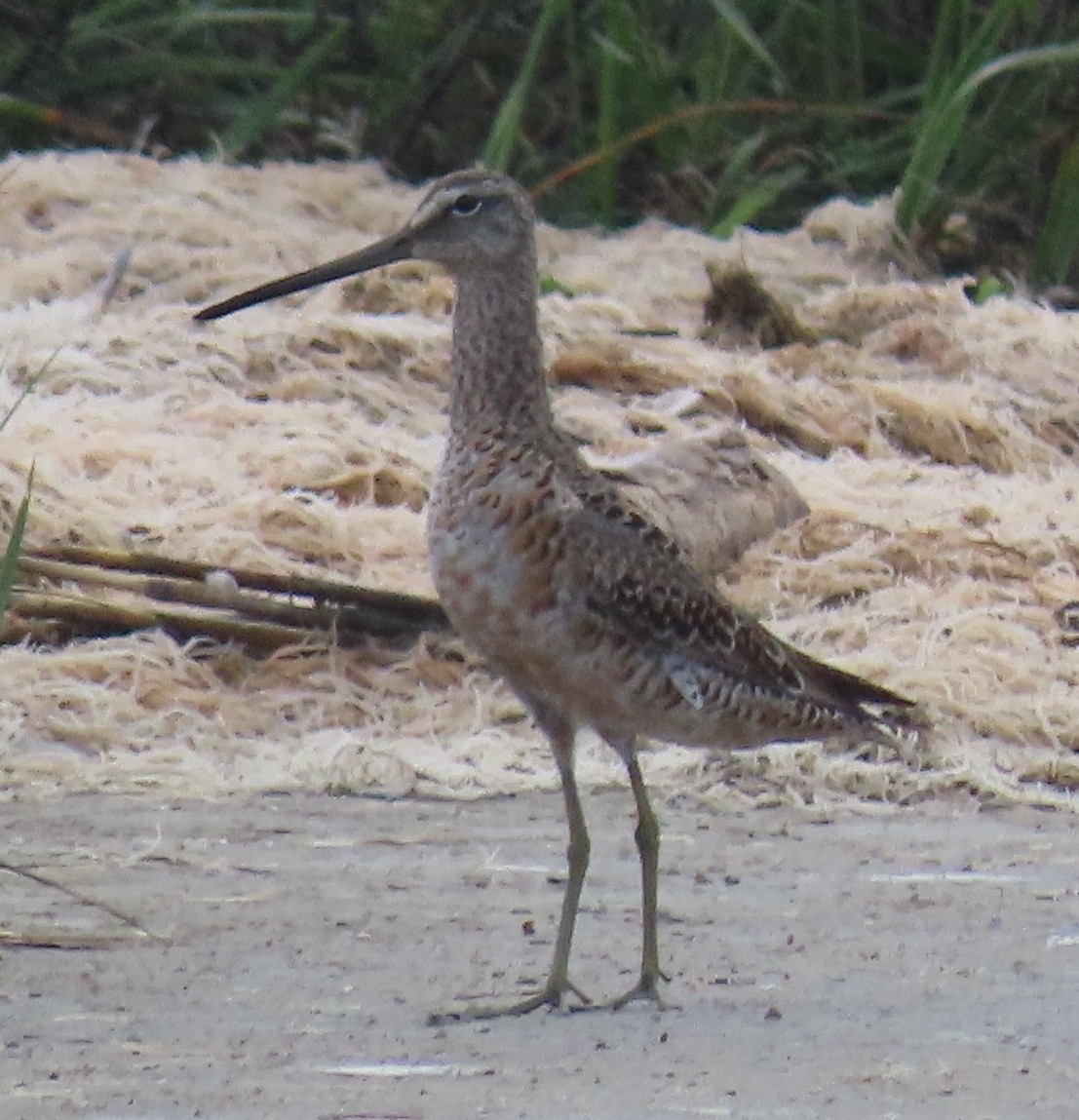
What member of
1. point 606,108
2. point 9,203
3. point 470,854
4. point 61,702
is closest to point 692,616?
point 470,854

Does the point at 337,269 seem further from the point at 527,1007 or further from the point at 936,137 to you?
the point at 936,137

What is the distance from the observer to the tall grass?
10656 millimetres

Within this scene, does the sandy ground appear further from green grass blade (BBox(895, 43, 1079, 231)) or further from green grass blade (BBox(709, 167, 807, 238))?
green grass blade (BBox(709, 167, 807, 238))

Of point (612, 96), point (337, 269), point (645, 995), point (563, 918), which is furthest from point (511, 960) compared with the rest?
point (612, 96)

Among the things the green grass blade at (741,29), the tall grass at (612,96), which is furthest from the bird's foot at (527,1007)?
the green grass blade at (741,29)

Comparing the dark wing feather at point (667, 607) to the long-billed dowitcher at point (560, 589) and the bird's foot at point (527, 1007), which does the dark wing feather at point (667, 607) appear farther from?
the bird's foot at point (527, 1007)

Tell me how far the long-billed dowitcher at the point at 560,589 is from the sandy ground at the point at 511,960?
0.21 m

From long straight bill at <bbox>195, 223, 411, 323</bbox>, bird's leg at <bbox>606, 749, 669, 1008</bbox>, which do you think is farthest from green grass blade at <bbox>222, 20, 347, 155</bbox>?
bird's leg at <bbox>606, 749, 669, 1008</bbox>

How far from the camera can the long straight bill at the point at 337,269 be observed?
456 cm

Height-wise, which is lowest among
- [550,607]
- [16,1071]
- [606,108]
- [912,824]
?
[16,1071]

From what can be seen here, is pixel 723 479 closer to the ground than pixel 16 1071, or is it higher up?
higher up

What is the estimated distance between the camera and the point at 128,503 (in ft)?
22.9

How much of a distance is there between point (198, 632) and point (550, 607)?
2343 mm

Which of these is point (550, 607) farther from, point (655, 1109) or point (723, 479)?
point (723, 479)
